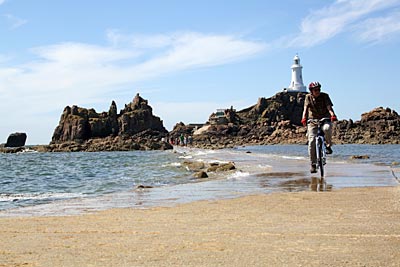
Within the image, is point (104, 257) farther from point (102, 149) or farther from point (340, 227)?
point (102, 149)

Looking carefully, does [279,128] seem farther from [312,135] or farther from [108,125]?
[312,135]

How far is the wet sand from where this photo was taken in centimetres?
374

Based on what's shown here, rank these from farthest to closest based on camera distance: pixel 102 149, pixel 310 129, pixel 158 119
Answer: pixel 158 119 → pixel 102 149 → pixel 310 129

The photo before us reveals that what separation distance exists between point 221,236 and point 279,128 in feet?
427

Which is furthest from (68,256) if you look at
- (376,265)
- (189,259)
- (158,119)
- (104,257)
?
(158,119)

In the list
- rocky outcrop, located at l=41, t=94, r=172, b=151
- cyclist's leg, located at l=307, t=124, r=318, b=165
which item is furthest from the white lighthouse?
cyclist's leg, located at l=307, t=124, r=318, b=165

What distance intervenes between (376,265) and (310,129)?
7.49m

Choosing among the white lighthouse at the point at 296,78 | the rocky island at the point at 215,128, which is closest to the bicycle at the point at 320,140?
the rocky island at the point at 215,128

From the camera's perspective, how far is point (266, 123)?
145 m

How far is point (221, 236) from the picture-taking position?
15.3 ft

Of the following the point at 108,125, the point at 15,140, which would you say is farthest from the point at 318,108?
the point at 15,140

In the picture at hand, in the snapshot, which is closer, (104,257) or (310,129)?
(104,257)

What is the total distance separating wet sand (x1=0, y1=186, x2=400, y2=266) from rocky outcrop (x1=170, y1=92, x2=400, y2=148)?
86074 millimetres

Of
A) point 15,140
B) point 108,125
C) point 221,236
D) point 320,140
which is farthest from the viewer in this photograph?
point 15,140
